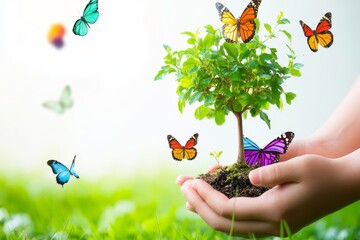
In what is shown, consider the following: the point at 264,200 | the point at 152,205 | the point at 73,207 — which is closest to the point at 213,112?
the point at 264,200

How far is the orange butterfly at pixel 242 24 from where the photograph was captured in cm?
197

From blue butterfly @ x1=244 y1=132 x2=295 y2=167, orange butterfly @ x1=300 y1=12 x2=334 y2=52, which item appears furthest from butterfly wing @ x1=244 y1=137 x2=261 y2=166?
orange butterfly @ x1=300 y1=12 x2=334 y2=52

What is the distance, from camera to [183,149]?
220 centimetres

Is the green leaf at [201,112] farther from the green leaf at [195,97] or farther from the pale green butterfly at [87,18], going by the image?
the pale green butterfly at [87,18]

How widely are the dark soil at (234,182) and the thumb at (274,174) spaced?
0.17m

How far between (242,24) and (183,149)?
600 mm

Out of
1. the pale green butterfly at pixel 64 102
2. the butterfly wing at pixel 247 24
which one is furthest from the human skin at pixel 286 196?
the pale green butterfly at pixel 64 102

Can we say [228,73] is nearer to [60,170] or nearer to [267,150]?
[267,150]

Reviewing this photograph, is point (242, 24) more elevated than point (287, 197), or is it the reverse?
point (242, 24)

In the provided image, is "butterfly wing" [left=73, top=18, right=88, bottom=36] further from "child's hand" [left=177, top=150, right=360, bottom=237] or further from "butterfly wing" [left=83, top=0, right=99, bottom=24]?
"child's hand" [left=177, top=150, right=360, bottom=237]

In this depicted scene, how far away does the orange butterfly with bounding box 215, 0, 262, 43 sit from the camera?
6.48 feet

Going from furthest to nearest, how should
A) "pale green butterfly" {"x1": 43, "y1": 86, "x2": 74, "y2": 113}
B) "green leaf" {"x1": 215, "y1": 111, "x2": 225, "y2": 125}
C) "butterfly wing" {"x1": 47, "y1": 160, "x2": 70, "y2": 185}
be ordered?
"pale green butterfly" {"x1": 43, "y1": 86, "x2": 74, "y2": 113} → "butterfly wing" {"x1": 47, "y1": 160, "x2": 70, "y2": 185} → "green leaf" {"x1": 215, "y1": 111, "x2": 225, "y2": 125}

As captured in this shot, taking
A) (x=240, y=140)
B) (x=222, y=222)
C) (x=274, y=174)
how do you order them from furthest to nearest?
(x=240, y=140) < (x=222, y=222) < (x=274, y=174)

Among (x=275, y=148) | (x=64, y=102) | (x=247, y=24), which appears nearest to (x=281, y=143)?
(x=275, y=148)
